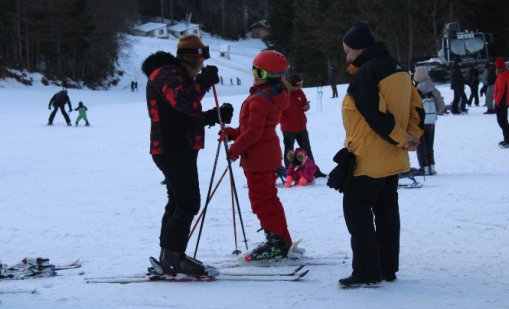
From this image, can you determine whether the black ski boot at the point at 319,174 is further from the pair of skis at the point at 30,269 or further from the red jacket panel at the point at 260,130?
the pair of skis at the point at 30,269

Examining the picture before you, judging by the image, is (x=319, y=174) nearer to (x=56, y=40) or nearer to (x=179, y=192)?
(x=179, y=192)

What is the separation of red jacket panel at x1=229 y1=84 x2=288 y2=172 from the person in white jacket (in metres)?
5.34

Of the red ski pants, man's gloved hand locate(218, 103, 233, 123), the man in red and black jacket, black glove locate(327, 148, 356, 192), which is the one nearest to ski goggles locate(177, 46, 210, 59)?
the man in red and black jacket

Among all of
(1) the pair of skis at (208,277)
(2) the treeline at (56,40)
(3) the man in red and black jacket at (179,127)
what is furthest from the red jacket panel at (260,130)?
(2) the treeline at (56,40)

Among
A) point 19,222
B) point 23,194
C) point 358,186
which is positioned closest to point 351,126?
point 358,186

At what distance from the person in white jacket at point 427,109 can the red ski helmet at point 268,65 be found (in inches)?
213

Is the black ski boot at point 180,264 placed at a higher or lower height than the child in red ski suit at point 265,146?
lower

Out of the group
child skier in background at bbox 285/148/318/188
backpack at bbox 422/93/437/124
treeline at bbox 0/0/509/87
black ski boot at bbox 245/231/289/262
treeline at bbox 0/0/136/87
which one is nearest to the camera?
black ski boot at bbox 245/231/289/262

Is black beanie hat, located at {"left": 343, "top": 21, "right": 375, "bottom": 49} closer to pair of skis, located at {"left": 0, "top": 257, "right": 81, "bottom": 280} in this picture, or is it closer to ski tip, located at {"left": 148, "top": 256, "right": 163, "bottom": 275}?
ski tip, located at {"left": 148, "top": 256, "right": 163, "bottom": 275}

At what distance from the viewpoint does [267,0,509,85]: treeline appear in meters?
53.1

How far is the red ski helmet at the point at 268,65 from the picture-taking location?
217 inches

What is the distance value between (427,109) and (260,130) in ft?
18.7

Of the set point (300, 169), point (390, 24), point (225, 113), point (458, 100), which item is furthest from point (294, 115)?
point (390, 24)

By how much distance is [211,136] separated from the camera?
771 inches
